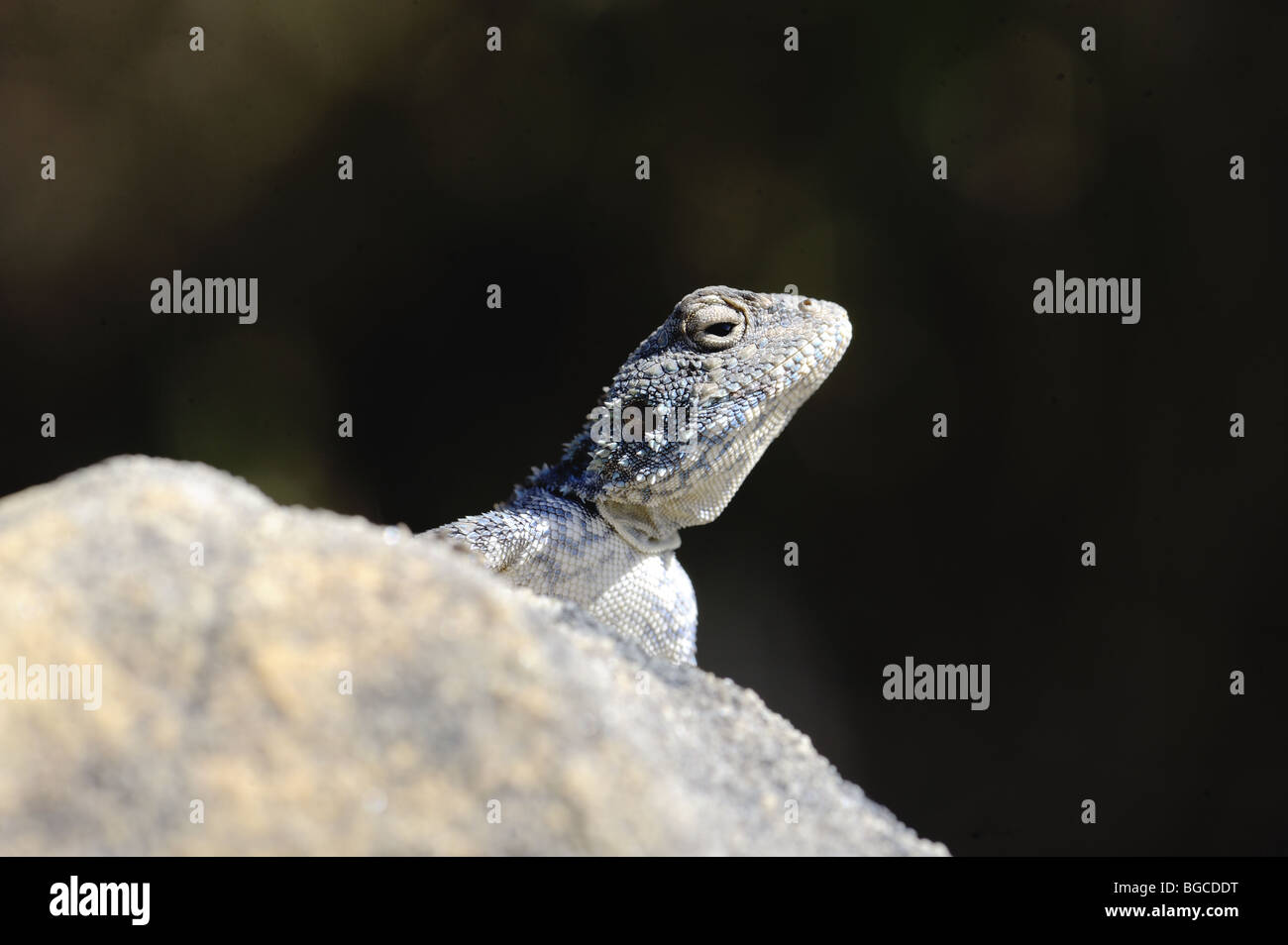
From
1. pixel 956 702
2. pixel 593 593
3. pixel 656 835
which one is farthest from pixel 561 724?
pixel 956 702

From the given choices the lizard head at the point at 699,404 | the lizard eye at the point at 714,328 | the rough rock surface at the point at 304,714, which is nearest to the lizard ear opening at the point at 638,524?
the lizard head at the point at 699,404

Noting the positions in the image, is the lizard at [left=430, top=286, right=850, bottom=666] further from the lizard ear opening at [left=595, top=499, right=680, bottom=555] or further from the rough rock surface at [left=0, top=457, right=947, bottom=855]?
the rough rock surface at [left=0, top=457, right=947, bottom=855]

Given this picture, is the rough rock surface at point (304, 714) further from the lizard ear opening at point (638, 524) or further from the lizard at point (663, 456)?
the lizard ear opening at point (638, 524)

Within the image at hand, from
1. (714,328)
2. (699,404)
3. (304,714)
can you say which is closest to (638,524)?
(699,404)

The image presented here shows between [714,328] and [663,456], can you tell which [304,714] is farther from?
[714,328]

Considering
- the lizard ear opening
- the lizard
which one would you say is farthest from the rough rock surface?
the lizard ear opening

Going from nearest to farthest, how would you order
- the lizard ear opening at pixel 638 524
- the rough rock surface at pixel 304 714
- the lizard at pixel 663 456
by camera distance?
the rough rock surface at pixel 304 714
the lizard at pixel 663 456
the lizard ear opening at pixel 638 524
